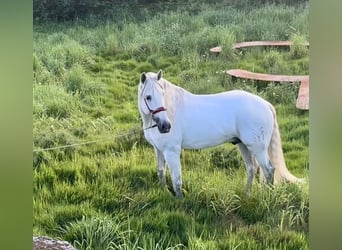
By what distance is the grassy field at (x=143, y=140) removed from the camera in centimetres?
294

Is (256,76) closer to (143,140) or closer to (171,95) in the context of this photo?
(171,95)

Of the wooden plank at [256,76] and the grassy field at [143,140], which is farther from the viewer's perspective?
the wooden plank at [256,76]

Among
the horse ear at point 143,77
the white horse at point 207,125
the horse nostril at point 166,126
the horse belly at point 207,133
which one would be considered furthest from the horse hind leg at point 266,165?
the horse ear at point 143,77

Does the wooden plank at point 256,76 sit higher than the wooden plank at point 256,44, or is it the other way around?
the wooden plank at point 256,44

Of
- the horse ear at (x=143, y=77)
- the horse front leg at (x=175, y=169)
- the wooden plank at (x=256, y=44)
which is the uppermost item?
the wooden plank at (x=256, y=44)

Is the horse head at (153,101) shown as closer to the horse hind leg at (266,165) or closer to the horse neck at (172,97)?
the horse neck at (172,97)

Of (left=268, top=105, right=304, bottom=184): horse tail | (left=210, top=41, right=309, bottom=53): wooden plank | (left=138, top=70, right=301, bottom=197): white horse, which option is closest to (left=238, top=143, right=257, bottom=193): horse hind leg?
(left=138, top=70, right=301, bottom=197): white horse

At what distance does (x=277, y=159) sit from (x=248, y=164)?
0.15 metres

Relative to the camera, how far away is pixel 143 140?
303 centimetres

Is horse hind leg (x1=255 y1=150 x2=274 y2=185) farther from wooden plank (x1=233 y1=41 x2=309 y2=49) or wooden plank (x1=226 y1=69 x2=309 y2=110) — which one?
wooden plank (x1=233 y1=41 x2=309 y2=49)

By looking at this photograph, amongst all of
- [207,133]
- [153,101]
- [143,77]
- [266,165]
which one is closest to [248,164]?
[266,165]
